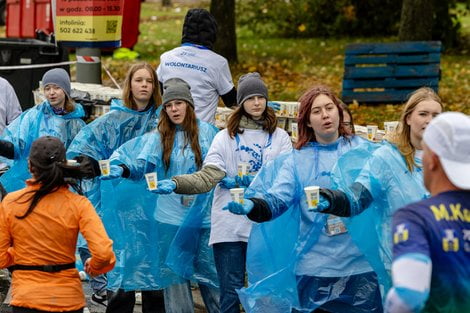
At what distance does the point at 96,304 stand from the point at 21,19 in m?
15.8

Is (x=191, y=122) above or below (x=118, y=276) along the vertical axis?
above

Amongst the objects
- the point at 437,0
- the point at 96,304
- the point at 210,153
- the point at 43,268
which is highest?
the point at 437,0

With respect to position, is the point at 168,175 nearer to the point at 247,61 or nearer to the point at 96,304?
the point at 96,304

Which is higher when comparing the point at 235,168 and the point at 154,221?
the point at 235,168

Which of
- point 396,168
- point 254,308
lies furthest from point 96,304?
point 396,168

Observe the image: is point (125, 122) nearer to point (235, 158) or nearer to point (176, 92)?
point (176, 92)

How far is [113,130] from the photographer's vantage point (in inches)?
319

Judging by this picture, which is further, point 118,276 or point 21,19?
point 21,19

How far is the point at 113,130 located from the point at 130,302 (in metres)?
1.24

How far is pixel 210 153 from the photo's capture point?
7152 mm

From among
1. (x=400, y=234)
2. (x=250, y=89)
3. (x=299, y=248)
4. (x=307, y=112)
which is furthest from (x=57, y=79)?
(x=400, y=234)

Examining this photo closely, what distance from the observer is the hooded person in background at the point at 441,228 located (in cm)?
424

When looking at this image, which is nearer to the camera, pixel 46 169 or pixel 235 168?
pixel 46 169

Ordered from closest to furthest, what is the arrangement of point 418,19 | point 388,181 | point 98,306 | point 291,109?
1. point 388,181
2. point 98,306
3. point 291,109
4. point 418,19
